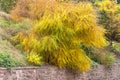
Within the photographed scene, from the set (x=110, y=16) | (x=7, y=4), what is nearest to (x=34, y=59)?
(x=7, y=4)

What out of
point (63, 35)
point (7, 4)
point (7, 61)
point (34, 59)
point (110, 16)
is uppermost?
point (7, 4)

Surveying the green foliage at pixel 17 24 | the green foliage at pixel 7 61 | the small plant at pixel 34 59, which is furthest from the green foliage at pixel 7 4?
the green foliage at pixel 7 61

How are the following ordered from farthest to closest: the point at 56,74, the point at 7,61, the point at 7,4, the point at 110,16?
the point at 110,16
the point at 7,4
the point at 56,74
the point at 7,61

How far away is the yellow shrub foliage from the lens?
14727 mm

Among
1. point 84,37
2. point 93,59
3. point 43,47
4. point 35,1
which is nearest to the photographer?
point 43,47

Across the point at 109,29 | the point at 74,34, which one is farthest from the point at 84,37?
the point at 109,29

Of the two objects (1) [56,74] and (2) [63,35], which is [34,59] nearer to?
(1) [56,74]

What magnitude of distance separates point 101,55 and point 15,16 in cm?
533

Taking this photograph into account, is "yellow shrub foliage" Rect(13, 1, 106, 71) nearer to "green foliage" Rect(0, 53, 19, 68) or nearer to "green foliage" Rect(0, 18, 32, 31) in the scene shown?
"green foliage" Rect(0, 18, 32, 31)

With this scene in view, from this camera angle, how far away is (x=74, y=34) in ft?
49.6

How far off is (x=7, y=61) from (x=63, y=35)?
10.6ft

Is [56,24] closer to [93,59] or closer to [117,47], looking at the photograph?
[93,59]

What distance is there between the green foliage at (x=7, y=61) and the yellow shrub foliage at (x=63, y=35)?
65.9 inches

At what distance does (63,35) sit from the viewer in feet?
48.9
